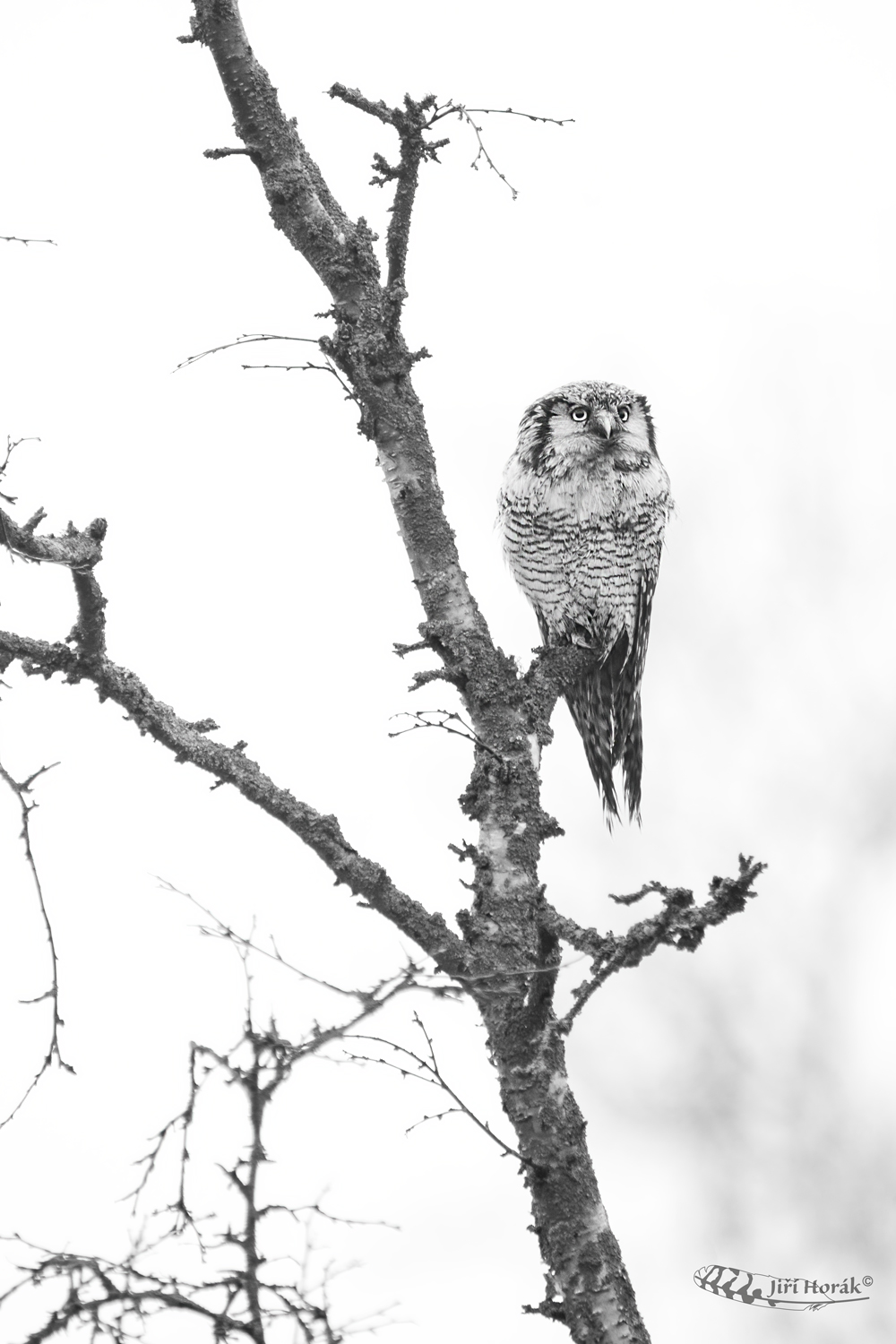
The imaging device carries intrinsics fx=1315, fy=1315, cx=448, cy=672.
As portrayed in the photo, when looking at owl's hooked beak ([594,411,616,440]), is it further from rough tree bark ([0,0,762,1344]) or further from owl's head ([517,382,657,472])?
rough tree bark ([0,0,762,1344])

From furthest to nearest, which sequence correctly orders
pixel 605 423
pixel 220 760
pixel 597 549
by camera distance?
pixel 605 423
pixel 597 549
pixel 220 760

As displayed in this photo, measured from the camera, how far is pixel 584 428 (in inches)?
243

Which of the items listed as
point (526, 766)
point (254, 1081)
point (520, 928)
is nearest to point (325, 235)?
point (526, 766)

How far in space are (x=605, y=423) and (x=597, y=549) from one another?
635mm

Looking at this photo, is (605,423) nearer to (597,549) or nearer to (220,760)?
(597,549)

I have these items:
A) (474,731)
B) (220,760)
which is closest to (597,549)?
(474,731)

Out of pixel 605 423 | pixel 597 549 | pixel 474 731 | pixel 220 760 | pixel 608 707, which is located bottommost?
pixel 220 760

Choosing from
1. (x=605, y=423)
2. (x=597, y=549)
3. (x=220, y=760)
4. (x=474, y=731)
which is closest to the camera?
(x=220, y=760)

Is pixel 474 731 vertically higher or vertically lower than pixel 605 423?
lower

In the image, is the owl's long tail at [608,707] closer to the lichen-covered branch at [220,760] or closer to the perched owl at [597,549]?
the perched owl at [597,549]

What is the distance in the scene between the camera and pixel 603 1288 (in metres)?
3.34

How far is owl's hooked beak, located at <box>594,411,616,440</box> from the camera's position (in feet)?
19.9

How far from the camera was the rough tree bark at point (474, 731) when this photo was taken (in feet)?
11.0

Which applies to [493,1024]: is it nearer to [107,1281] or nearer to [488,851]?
[488,851]
